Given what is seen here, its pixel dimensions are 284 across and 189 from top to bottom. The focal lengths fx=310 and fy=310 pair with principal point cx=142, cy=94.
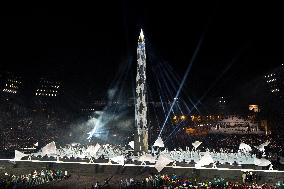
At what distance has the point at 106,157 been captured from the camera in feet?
115

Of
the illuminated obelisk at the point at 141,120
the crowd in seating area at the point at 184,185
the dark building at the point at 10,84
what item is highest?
the dark building at the point at 10,84

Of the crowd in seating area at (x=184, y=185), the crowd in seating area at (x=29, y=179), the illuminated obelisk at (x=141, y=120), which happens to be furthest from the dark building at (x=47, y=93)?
the crowd in seating area at (x=184, y=185)

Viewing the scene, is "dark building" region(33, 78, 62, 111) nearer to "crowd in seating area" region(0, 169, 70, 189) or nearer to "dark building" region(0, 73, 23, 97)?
"dark building" region(0, 73, 23, 97)

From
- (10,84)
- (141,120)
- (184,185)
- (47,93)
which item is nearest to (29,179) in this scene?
(184,185)

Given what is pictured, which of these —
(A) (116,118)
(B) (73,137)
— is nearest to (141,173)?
(B) (73,137)

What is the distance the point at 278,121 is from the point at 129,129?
32.9 meters

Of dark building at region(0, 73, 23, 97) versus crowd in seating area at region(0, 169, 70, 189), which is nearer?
crowd in seating area at region(0, 169, 70, 189)

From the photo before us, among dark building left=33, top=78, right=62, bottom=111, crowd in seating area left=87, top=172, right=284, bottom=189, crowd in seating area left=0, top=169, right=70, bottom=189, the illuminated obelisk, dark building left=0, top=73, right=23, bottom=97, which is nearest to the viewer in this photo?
crowd in seating area left=87, top=172, right=284, bottom=189

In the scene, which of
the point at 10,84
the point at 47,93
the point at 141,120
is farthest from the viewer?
the point at 47,93

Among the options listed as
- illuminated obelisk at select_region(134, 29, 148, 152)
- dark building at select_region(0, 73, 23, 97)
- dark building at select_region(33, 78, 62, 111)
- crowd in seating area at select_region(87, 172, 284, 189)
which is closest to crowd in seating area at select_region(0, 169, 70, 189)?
crowd in seating area at select_region(87, 172, 284, 189)

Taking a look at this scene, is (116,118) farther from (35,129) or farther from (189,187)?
(189,187)

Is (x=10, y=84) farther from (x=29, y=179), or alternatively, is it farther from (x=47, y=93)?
(x=29, y=179)

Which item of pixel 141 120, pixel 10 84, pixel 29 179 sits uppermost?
pixel 10 84

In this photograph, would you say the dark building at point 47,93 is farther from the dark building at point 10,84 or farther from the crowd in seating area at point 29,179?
the crowd in seating area at point 29,179
